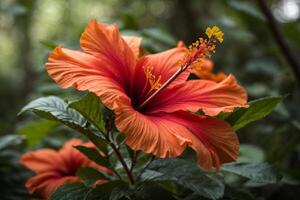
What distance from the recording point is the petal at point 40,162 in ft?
→ 5.14

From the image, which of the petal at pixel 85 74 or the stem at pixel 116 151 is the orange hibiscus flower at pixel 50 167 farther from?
the petal at pixel 85 74

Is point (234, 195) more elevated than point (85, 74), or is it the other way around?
point (85, 74)

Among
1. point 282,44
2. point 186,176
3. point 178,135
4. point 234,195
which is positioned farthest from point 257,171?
point 282,44

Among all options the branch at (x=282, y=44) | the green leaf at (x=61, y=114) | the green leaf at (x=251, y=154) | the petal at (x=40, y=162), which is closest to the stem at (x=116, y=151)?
the green leaf at (x=61, y=114)

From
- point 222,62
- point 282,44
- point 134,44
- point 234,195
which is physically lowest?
point 222,62

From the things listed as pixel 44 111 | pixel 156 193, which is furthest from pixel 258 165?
pixel 44 111

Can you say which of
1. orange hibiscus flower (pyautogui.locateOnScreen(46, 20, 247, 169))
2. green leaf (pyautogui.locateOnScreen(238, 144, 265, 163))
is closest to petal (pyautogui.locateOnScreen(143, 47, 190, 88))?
orange hibiscus flower (pyautogui.locateOnScreen(46, 20, 247, 169))

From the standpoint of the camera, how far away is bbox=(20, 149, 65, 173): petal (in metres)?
1.57

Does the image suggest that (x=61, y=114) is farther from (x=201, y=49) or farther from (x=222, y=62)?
(x=222, y=62)

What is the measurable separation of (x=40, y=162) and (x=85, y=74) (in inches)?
19.4

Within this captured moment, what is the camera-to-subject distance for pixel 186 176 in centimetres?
127

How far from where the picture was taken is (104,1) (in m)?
6.81

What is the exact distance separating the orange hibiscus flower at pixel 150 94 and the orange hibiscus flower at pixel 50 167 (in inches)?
13.0

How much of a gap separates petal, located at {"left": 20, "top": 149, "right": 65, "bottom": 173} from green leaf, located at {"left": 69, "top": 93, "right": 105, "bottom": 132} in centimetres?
43
